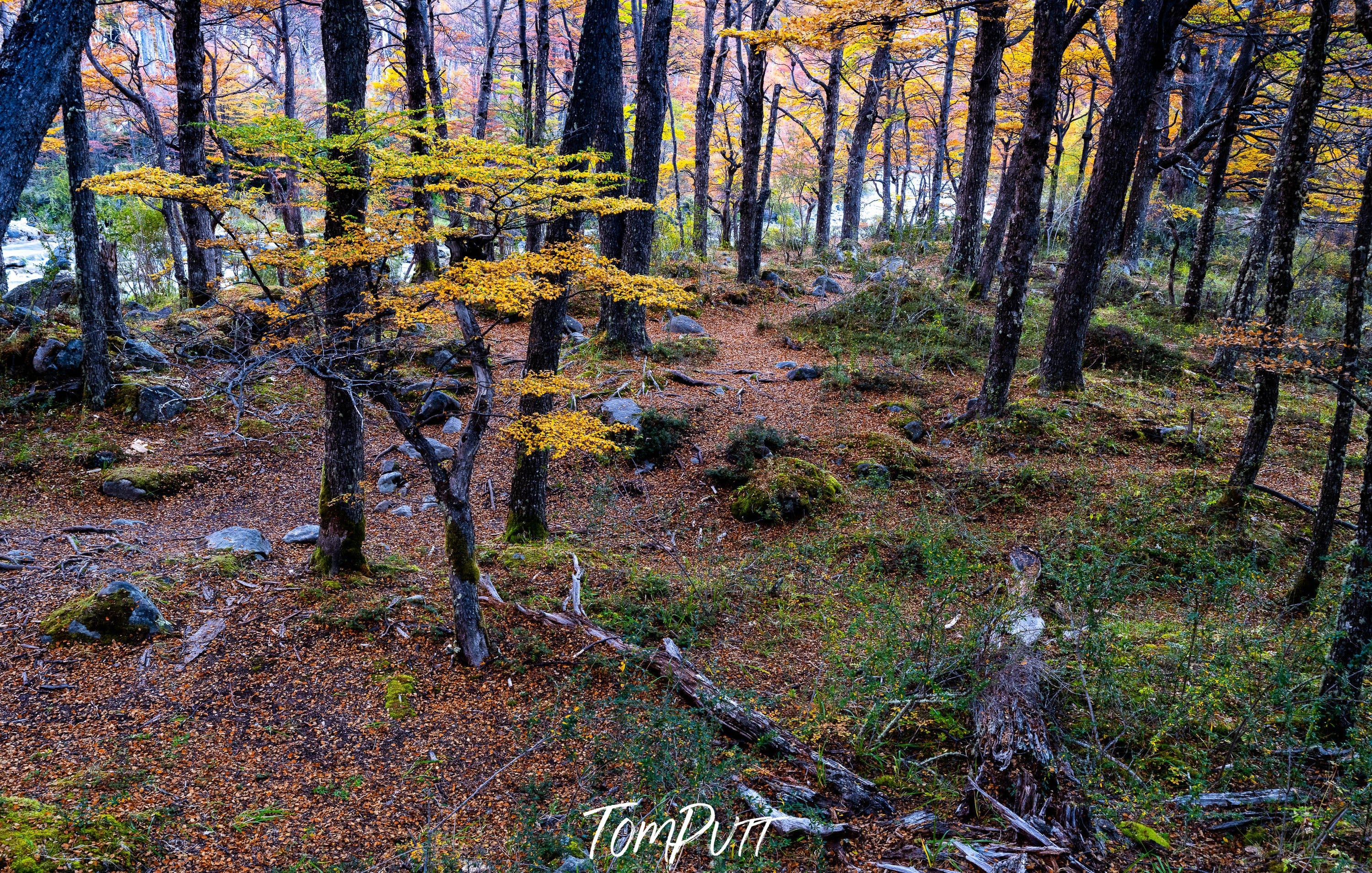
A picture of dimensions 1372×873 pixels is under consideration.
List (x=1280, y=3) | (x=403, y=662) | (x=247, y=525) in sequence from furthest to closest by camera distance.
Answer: (x=1280, y=3) → (x=247, y=525) → (x=403, y=662)

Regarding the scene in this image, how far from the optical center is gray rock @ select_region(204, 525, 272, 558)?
21.0 feet

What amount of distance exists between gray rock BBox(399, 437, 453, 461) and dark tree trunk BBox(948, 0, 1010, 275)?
32.4ft

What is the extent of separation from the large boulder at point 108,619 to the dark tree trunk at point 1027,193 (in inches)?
345

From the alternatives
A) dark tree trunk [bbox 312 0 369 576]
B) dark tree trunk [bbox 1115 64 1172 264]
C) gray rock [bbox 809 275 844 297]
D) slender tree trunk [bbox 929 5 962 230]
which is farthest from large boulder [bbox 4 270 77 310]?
dark tree trunk [bbox 1115 64 1172 264]

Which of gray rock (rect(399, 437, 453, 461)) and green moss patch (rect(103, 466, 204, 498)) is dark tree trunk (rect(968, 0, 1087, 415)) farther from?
green moss patch (rect(103, 466, 204, 498))

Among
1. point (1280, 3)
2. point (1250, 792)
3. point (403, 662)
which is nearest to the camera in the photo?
point (1250, 792)

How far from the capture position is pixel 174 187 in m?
4.03

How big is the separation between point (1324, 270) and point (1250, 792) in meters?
17.7

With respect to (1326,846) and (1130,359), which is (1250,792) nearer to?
(1326,846)

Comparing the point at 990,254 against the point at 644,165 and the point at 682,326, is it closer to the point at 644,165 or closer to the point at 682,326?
the point at 682,326

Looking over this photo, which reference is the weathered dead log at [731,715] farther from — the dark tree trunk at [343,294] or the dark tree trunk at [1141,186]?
the dark tree trunk at [1141,186]

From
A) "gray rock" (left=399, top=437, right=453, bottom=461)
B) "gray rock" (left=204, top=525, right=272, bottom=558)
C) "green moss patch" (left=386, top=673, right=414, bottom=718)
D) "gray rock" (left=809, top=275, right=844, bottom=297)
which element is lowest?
"green moss patch" (left=386, top=673, right=414, bottom=718)

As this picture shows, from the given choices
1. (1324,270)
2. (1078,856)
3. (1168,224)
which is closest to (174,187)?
(1078,856)

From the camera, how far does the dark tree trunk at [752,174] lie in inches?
555
